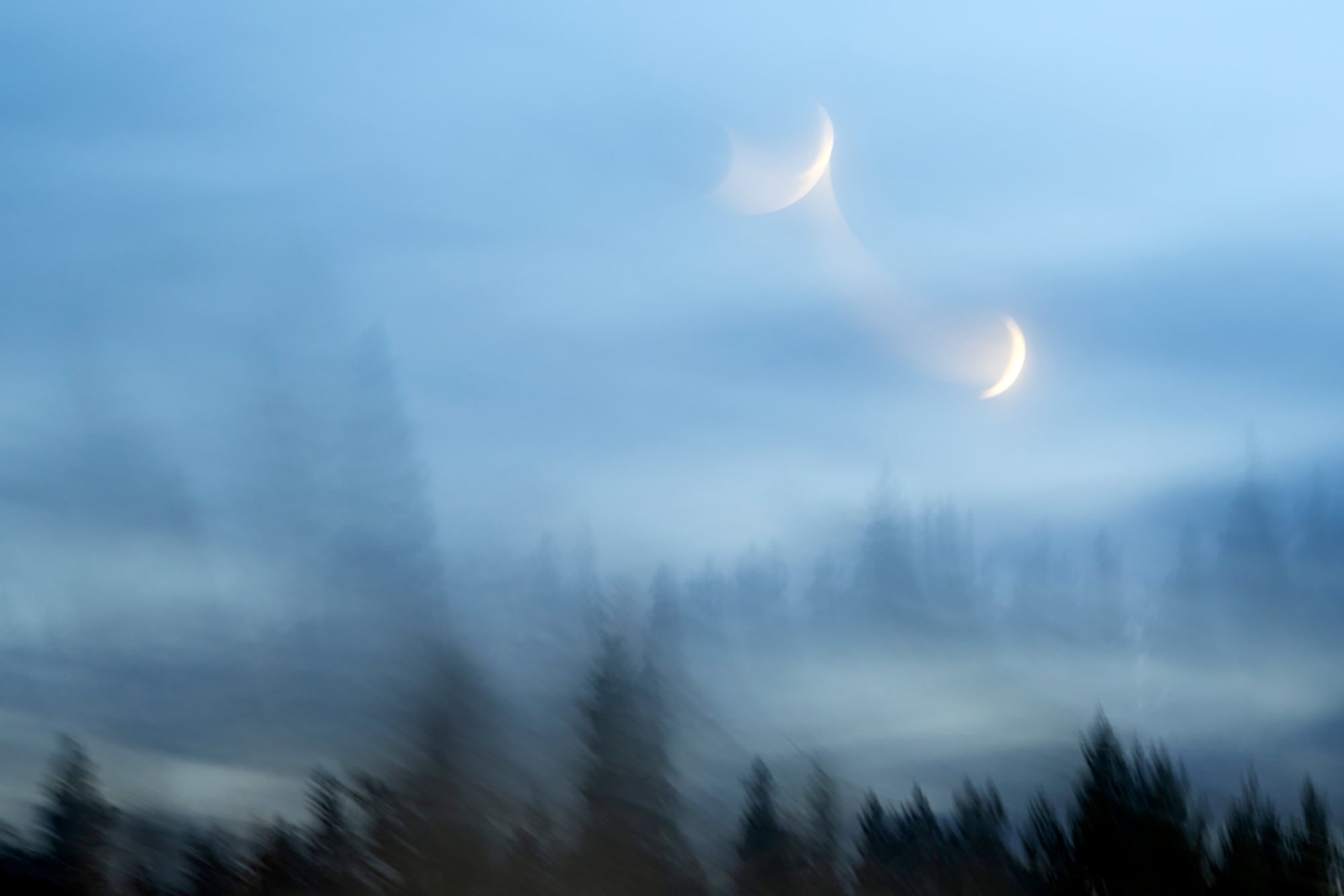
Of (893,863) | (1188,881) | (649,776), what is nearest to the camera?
(1188,881)

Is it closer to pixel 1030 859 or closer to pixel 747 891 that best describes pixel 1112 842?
pixel 1030 859

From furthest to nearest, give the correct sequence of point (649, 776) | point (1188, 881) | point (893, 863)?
point (649, 776)
point (893, 863)
point (1188, 881)

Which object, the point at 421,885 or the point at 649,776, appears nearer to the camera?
the point at 421,885

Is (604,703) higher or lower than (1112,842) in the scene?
higher

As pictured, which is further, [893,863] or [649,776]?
[649,776]

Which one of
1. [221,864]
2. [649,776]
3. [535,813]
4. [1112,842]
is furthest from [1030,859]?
[221,864]

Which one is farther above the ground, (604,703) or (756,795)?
(604,703)

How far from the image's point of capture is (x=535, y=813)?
12750 mm

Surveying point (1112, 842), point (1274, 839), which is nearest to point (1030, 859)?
point (1112, 842)

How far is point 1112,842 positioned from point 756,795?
142 inches

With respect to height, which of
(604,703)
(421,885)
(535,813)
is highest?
(604,703)

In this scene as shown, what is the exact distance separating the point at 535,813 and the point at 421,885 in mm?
1422

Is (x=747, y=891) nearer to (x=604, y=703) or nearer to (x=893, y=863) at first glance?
(x=893, y=863)

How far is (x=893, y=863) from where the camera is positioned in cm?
1248
